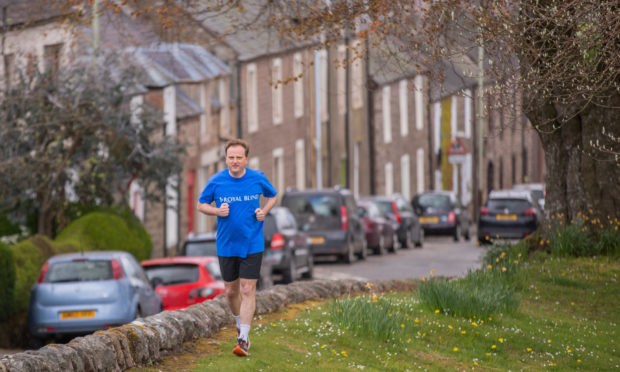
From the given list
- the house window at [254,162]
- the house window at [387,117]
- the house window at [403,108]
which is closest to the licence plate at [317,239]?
the house window at [254,162]

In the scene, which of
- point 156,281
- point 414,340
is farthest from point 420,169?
point 414,340

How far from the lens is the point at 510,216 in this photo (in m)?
35.5

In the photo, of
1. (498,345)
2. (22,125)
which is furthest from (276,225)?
(498,345)

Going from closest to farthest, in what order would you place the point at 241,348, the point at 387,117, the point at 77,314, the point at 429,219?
1. the point at 241,348
2. the point at 77,314
3. the point at 429,219
4. the point at 387,117

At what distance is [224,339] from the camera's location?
10.4 m

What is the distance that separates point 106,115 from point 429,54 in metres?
12.8

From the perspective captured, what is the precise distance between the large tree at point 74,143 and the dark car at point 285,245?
2.99 meters

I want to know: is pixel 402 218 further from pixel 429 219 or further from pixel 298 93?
pixel 298 93

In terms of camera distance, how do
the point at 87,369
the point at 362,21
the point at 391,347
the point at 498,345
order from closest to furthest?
the point at 87,369
the point at 391,347
the point at 498,345
the point at 362,21

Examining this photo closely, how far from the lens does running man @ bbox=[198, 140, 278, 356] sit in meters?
9.26

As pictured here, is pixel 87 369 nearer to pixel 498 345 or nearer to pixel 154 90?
pixel 498 345

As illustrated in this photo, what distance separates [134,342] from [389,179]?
156ft

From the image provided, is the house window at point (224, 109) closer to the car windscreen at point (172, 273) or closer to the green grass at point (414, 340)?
the car windscreen at point (172, 273)

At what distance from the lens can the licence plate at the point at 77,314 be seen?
56.1 ft
